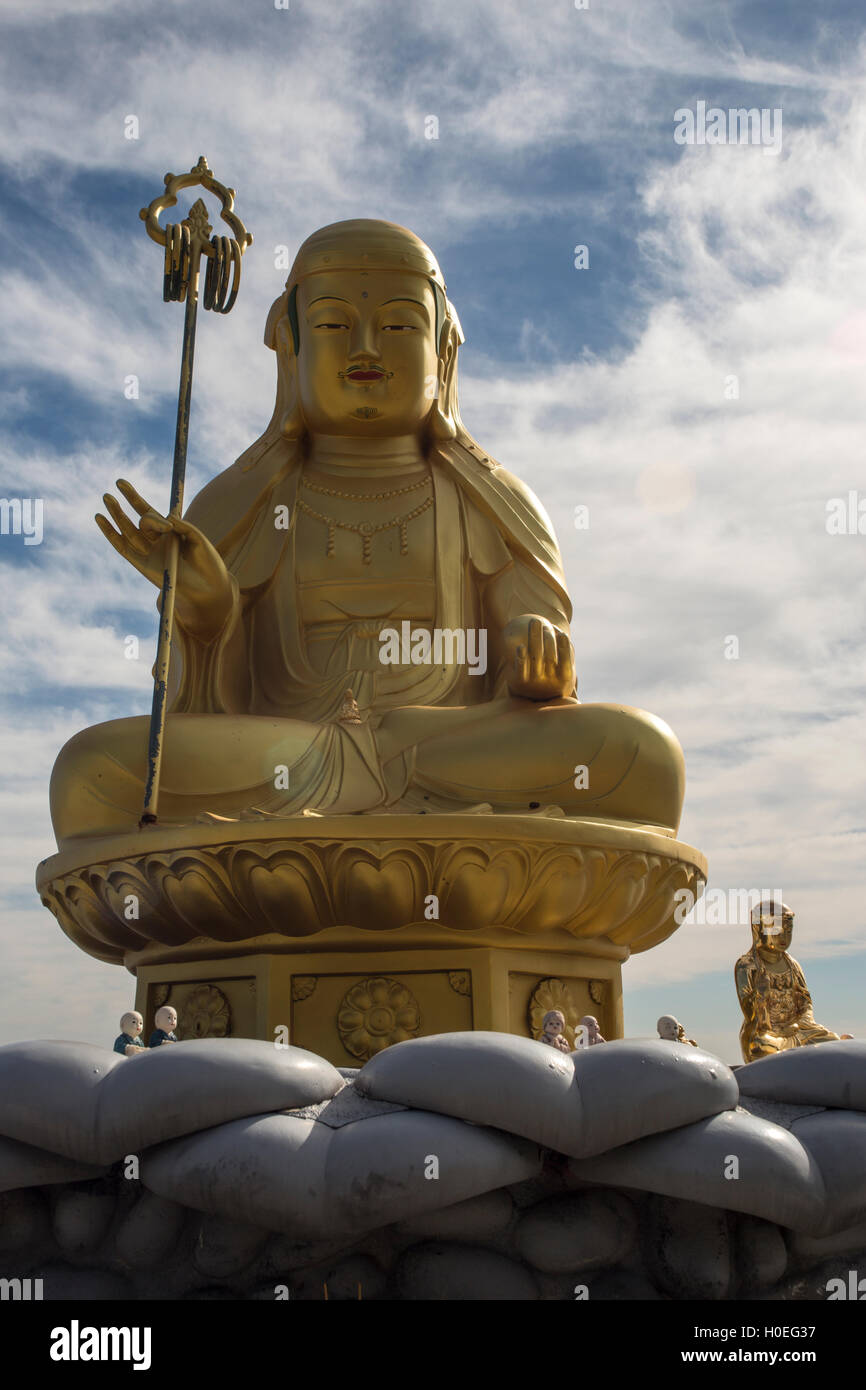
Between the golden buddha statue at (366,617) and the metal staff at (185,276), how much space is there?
27cm

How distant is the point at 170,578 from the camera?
5.54 m

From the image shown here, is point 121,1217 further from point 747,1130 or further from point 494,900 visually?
point 494,900

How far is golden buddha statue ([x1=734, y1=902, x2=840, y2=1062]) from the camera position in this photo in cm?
554

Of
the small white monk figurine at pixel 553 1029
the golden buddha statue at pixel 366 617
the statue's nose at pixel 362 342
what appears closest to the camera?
the small white monk figurine at pixel 553 1029

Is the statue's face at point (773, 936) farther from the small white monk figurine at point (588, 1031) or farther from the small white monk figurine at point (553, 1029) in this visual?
the small white monk figurine at point (553, 1029)

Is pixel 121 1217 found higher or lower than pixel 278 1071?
lower

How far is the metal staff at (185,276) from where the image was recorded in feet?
17.7

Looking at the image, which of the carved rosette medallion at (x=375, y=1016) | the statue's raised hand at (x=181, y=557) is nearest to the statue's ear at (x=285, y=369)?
the statue's raised hand at (x=181, y=557)

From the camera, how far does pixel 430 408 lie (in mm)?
6781

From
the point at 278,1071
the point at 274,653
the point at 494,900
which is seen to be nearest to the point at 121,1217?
the point at 278,1071

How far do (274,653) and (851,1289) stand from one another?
4.57 meters

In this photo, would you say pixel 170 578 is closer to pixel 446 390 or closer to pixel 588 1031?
pixel 446 390
